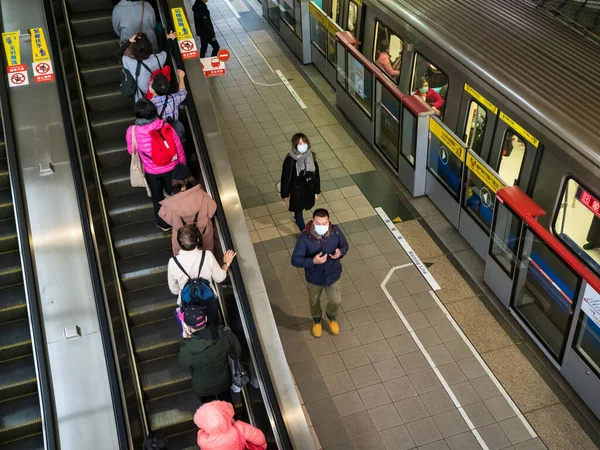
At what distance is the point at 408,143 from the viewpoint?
10.2 meters

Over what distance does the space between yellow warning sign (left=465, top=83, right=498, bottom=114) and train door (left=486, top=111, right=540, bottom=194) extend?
5.8 inches

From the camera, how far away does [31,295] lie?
561 cm

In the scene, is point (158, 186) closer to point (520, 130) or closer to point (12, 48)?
point (12, 48)

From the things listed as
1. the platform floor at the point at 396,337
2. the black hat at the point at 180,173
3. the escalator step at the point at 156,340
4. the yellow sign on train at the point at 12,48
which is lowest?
the platform floor at the point at 396,337

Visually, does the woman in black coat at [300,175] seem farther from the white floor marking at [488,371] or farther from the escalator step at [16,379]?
the escalator step at [16,379]

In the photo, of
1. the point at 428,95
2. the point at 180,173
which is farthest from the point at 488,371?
the point at 428,95

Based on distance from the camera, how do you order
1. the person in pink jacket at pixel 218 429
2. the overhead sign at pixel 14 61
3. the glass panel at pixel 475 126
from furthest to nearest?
the glass panel at pixel 475 126 < the overhead sign at pixel 14 61 < the person in pink jacket at pixel 218 429

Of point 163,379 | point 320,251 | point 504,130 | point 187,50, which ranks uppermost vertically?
point 187,50

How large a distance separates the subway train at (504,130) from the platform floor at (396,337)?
283mm

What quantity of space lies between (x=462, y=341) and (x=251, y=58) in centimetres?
894

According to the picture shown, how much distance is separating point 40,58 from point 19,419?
3.58 metres

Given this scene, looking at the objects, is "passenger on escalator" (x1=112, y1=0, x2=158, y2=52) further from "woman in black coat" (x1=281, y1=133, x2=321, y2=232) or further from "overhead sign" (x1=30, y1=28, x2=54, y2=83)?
"woman in black coat" (x1=281, y1=133, x2=321, y2=232)

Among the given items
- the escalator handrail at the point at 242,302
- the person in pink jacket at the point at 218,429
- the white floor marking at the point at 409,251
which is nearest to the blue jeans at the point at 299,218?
the white floor marking at the point at 409,251

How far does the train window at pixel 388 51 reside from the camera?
1052 centimetres
